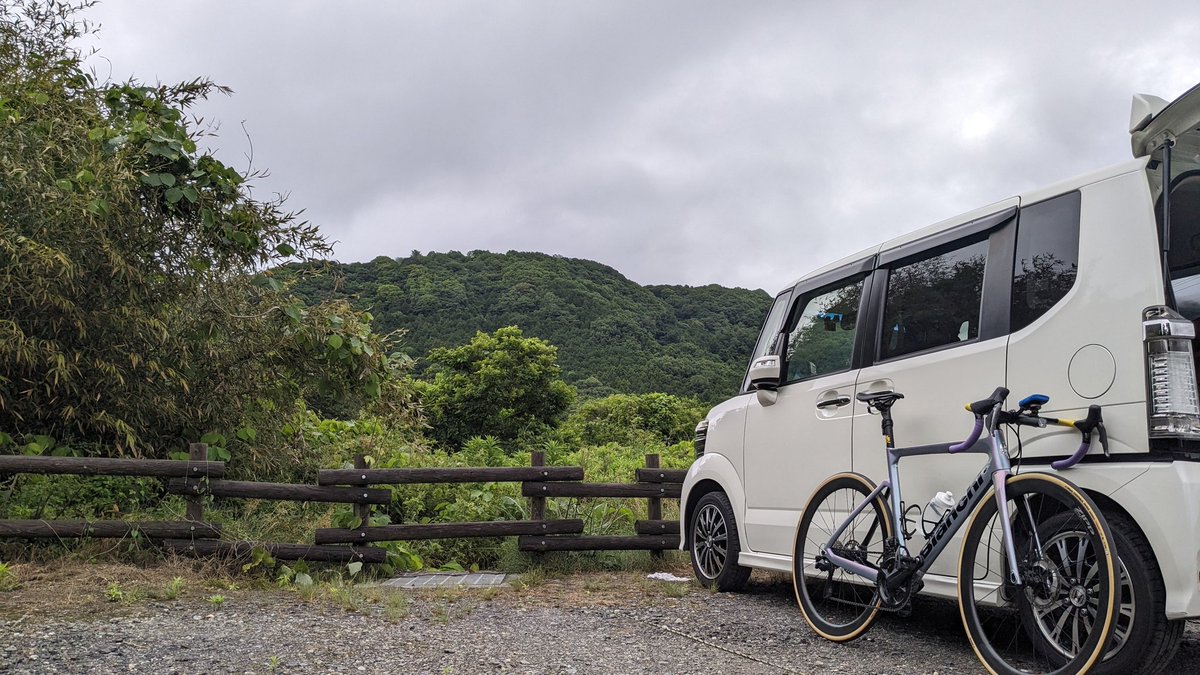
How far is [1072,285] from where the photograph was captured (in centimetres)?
382

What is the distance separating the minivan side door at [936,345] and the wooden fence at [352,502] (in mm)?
3630

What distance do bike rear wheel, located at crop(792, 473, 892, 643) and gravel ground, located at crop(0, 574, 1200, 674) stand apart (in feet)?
0.50

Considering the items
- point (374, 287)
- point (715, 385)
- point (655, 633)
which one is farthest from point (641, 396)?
point (655, 633)

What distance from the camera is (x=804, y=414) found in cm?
547

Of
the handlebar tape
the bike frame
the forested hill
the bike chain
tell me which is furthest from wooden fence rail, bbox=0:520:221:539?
the forested hill

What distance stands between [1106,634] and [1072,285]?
4.89ft

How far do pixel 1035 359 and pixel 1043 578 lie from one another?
0.98 meters

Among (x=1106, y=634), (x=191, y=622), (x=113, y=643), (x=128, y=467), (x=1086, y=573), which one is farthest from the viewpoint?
(x=128, y=467)

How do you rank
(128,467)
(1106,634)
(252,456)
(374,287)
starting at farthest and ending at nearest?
(374,287), (252,456), (128,467), (1106,634)

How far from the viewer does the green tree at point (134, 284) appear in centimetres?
680

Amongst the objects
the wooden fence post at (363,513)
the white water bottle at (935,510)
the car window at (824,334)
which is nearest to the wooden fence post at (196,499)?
the wooden fence post at (363,513)

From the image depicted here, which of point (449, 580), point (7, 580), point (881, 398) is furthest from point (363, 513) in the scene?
point (881, 398)

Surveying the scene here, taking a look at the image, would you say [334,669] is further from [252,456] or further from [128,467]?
[252,456]

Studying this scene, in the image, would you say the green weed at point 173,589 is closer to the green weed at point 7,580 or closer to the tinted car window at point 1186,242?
the green weed at point 7,580
